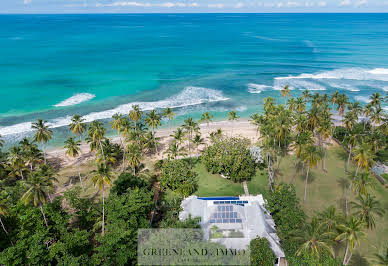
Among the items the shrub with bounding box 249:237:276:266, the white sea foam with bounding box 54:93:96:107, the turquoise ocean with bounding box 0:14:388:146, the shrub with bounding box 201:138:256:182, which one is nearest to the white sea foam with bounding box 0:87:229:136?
the turquoise ocean with bounding box 0:14:388:146

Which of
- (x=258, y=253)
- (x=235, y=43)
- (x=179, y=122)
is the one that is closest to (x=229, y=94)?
(x=179, y=122)

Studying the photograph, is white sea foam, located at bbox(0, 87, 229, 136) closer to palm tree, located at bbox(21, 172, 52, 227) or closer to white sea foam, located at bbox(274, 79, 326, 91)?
white sea foam, located at bbox(274, 79, 326, 91)

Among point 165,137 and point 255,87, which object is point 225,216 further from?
point 255,87

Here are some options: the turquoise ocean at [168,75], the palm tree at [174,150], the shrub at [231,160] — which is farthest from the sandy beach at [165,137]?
the shrub at [231,160]

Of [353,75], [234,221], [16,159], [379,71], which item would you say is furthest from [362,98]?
[16,159]

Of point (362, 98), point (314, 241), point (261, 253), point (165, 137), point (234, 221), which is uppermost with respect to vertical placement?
point (314, 241)

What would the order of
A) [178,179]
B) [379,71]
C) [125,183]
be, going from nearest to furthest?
1. [125,183]
2. [178,179]
3. [379,71]

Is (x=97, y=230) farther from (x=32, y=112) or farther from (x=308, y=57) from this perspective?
(x=308, y=57)

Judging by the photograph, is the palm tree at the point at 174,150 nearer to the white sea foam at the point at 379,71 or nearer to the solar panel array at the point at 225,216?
the solar panel array at the point at 225,216
